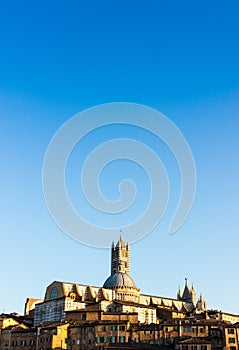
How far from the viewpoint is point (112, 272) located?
416 ft

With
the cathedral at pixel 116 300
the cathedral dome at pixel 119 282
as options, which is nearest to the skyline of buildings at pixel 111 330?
the cathedral at pixel 116 300

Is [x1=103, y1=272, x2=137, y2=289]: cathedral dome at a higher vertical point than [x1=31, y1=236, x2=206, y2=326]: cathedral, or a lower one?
higher

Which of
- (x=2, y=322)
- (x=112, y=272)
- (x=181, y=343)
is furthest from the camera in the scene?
(x=112, y=272)

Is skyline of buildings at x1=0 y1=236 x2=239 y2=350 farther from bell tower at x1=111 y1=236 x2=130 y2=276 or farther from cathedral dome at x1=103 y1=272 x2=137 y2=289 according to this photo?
bell tower at x1=111 y1=236 x2=130 y2=276

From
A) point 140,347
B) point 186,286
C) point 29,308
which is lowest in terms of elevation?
point 140,347

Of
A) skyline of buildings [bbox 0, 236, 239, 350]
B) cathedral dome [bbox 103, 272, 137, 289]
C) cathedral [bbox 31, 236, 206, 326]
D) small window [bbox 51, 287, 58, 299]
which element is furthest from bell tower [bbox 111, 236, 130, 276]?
skyline of buildings [bbox 0, 236, 239, 350]

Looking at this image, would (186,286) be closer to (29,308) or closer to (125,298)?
(125,298)

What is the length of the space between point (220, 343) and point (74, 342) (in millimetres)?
21580

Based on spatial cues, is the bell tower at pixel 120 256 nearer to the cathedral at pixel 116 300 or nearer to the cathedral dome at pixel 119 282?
the cathedral at pixel 116 300

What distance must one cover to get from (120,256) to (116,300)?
126ft

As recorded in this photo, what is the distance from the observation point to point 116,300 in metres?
87.8

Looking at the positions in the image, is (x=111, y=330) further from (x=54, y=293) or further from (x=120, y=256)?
(x=120, y=256)

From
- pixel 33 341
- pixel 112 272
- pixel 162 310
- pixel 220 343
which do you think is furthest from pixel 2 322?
pixel 112 272

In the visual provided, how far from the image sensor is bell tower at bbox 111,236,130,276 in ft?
413
